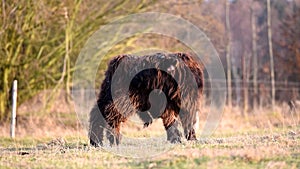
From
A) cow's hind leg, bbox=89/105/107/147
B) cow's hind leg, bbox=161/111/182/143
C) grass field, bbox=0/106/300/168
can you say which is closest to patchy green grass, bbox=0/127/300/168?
grass field, bbox=0/106/300/168

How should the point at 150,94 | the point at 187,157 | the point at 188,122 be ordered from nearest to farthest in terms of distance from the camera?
the point at 187,157
the point at 150,94
the point at 188,122

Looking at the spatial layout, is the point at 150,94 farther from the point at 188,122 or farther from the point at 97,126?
the point at 97,126

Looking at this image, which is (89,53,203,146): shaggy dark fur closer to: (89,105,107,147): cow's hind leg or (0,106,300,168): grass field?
(89,105,107,147): cow's hind leg

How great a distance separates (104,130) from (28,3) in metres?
9.89

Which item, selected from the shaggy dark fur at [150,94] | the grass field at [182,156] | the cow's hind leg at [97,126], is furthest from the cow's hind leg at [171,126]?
the cow's hind leg at [97,126]

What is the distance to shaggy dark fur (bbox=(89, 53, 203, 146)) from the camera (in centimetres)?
1009

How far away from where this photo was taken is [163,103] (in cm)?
1025

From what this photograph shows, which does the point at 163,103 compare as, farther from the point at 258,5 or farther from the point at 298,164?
the point at 258,5

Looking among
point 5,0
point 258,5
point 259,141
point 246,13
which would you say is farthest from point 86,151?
point 246,13

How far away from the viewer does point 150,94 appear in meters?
10.1

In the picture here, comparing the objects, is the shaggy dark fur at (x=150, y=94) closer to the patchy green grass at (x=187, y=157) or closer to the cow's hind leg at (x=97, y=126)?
the cow's hind leg at (x=97, y=126)

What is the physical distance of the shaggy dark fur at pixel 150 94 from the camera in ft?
33.1

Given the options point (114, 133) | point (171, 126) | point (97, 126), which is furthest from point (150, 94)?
point (97, 126)

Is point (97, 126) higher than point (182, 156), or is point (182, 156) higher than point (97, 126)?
point (97, 126)
